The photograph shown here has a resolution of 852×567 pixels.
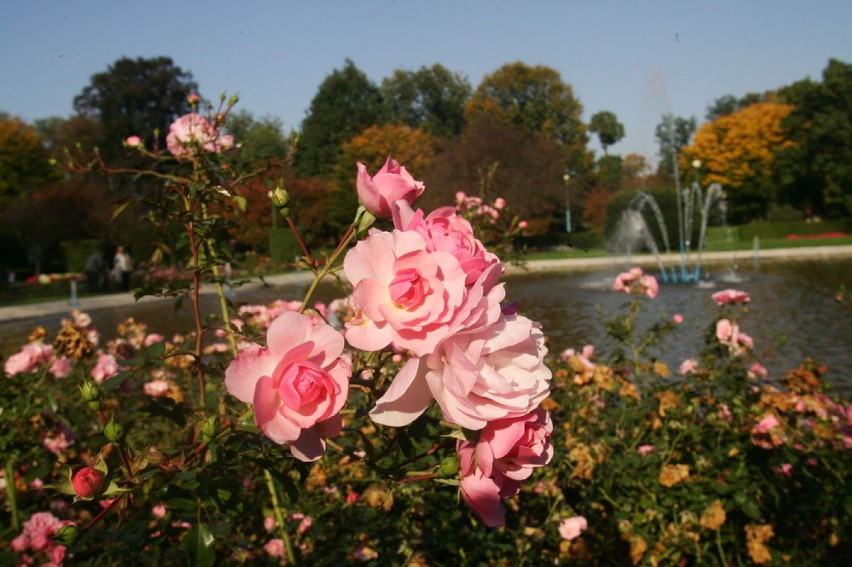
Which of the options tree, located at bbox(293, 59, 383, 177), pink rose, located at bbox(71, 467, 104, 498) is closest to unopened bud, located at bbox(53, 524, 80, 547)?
pink rose, located at bbox(71, 467, 104, 498)

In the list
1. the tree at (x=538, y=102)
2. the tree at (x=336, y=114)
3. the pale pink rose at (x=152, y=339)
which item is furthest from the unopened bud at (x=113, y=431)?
the tree at (x=538, y=102)

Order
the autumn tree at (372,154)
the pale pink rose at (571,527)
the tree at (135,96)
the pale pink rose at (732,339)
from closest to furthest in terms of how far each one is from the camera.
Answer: the pale pink rose at (571,527), the pale pink rose at (732,339), the autumn tree at (372,154), the tree at (135,96)

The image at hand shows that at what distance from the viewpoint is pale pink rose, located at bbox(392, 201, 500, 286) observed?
2.47 ft

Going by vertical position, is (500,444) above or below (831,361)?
above

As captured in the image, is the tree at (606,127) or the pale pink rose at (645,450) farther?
the tree at (606,127)

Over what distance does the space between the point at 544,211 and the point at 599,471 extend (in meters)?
29.3

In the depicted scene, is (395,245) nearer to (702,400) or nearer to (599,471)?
(599,471)

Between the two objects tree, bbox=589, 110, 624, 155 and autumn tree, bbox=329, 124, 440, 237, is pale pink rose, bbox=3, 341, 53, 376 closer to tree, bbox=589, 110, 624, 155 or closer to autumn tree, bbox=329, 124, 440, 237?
autumn tree, bbox=329, 124, 440, 237

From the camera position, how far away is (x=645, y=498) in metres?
2.45

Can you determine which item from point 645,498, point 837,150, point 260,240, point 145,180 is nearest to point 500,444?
point 145,180

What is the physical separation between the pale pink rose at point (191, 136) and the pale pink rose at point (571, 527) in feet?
4.62

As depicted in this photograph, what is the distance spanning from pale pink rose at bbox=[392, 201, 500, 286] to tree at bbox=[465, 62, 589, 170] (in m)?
52.7

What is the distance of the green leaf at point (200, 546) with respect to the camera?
935 mm

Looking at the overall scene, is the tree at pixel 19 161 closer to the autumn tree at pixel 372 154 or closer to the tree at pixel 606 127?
the autumn tree at pixel 372 154
